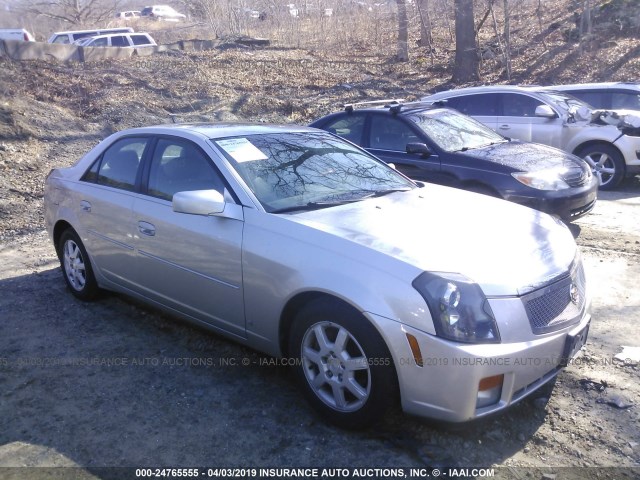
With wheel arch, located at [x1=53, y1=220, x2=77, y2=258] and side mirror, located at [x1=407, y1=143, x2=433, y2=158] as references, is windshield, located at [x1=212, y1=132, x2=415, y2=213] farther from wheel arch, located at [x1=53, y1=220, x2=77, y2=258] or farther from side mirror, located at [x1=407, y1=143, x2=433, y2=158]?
side mirror, located at [x1=407, y1=143, x2=433, y2=158]

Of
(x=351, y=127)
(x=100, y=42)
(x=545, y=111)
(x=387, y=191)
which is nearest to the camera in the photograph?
(x=387, y=191)

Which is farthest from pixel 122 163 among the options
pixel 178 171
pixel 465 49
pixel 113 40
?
pixel 113 40

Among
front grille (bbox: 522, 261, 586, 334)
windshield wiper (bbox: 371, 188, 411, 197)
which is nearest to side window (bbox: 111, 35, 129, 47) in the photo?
windshield wiper (bbox: 371, 188, 411, 197)

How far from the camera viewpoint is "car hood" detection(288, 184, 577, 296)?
3.39m

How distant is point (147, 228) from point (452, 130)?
4481 mm

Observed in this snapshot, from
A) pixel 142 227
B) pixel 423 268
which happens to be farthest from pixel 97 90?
pixel 423 268

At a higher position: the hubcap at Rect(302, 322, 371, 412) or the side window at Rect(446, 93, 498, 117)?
the side window at Rect(446, 93, 498, 117)

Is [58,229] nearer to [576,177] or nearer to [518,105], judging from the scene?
[576,177]

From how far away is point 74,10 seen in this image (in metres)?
36.4

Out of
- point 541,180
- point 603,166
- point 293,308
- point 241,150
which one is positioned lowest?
point 603,166

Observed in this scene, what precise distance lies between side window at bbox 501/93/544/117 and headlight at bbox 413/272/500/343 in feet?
25.5

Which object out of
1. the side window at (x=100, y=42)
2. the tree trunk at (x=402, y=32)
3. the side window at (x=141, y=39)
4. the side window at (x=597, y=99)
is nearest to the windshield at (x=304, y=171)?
the side window at (x=597, y=99)

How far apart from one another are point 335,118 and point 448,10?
16030 millimetres

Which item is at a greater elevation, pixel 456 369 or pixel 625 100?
pixel 625 100
